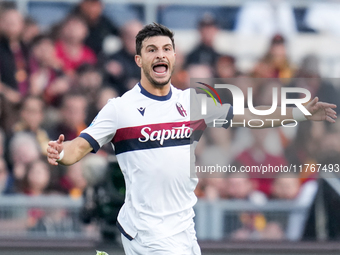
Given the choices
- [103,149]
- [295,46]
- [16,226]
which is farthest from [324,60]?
[16,226]

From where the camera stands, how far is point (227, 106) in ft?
14.4

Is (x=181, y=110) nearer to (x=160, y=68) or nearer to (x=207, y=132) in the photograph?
(x=160, y=68)

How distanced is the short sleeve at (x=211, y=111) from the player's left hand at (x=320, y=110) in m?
0.61

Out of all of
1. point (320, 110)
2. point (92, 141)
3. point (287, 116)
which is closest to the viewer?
point (92, 141)

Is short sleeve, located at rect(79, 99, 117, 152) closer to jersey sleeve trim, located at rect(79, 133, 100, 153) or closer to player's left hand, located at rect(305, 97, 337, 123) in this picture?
jersey sleeve trim, located at rect(79, 133, 100, 153)

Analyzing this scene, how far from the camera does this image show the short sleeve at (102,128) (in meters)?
3.94

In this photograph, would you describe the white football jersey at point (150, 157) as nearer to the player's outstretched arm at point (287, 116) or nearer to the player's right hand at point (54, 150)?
the player's right hand at point (54, 150)

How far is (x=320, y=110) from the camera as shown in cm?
427

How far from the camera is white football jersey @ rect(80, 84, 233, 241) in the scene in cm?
390

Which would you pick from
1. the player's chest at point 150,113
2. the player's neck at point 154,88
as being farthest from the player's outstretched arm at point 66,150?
the player's neck at point 154,88

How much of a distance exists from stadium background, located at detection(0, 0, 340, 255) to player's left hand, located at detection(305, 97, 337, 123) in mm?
2511

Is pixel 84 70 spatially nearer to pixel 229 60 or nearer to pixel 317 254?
pixel 229 60

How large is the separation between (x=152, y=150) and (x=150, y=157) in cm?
5

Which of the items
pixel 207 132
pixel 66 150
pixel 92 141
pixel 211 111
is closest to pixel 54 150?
pixel 66 150
